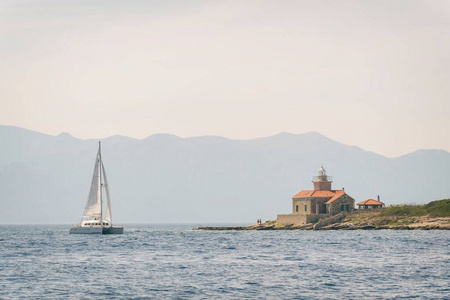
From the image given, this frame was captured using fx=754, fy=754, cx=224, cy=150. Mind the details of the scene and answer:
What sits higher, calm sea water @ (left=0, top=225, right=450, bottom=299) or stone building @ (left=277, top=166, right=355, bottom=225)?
stone building @ (left=277, top=166, right=355, bottom=225)

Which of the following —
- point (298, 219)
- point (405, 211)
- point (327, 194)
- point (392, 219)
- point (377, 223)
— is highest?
point (327, 194)

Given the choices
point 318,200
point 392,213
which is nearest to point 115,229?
point 318,200

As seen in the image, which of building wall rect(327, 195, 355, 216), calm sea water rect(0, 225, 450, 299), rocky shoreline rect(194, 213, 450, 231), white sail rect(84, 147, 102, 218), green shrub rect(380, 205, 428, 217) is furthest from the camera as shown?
building wall rect(327, 195, 355, 216)

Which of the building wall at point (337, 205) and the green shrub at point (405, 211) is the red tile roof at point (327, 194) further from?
the green shrub at point (405, 211)

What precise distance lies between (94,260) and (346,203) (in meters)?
91.9

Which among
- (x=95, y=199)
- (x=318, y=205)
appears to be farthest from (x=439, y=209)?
(x=95, y=199)

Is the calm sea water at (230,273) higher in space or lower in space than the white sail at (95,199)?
lower

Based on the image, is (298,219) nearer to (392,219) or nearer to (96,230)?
(392,219)

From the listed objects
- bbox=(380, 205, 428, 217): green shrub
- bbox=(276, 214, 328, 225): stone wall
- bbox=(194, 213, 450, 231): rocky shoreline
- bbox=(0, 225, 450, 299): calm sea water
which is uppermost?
bbox=(380, 205, 428, 217): green shrub

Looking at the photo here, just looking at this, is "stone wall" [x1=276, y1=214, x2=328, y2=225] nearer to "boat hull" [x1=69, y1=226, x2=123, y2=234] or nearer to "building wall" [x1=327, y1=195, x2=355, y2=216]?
"building wall" [x1=327, y1=195, x2=355, y2=216]

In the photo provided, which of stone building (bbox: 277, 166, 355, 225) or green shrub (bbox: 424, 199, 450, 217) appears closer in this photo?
green shrub (bbox: 424, 199, 450, 217)

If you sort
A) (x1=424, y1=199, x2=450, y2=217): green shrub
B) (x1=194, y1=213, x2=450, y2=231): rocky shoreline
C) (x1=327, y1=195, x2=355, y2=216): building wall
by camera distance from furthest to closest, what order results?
(x1=327, y1=195, x2=355, y2=216): building wall
(x1=424, y1=199, x2=450, y2=217): green shrub
(x1=194, y1=213, x2=450, y2=231): rocky shoreline

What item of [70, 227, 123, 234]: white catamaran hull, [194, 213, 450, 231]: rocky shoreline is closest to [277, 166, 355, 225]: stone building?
[194, 213, 450, 231]: rocky shoreline

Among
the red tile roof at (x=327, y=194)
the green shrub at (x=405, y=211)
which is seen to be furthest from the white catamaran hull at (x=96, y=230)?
the green shrub at (x=405, y=211)
